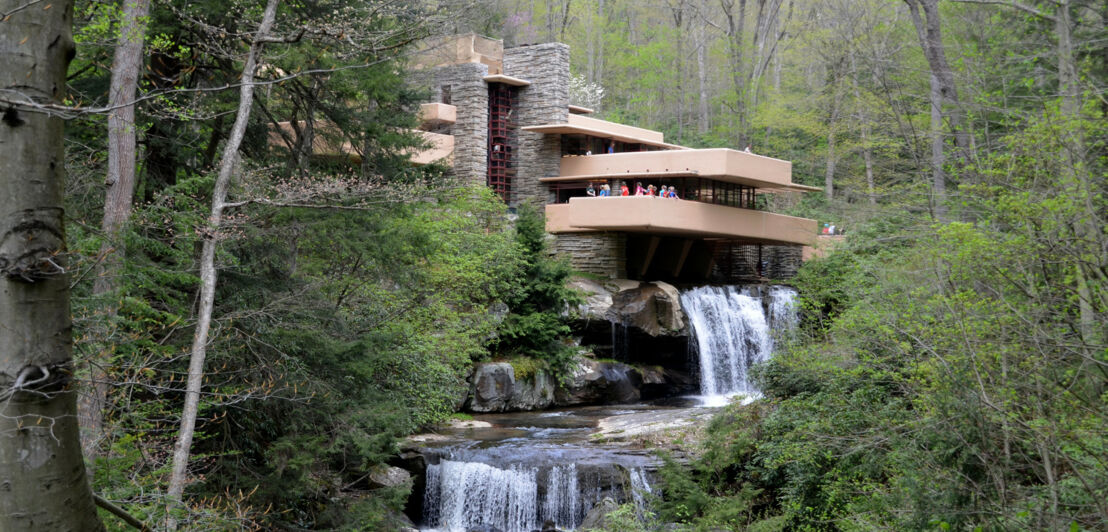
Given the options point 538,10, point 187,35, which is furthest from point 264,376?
point 538,10

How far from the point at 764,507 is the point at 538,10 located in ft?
115

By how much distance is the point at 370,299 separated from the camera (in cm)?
1496

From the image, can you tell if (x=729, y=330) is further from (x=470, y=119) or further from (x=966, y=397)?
(x=966, y=397)

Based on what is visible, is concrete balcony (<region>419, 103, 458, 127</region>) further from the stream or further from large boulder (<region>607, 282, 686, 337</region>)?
the stream

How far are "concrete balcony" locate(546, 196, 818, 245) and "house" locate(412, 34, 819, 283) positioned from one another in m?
0.04

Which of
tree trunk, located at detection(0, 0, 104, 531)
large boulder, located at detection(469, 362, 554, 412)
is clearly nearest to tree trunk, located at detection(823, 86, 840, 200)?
large boulder, located at detection(469, 362, 554, 412)

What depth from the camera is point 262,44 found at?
10.3 m

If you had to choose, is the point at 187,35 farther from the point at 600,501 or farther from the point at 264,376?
the point at 600,501

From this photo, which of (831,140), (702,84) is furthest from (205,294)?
(702,84)

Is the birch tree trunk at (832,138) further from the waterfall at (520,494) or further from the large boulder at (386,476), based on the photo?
the large boulder at (386,476)

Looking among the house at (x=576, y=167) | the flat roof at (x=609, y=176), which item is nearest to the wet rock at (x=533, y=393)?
the house at (x=576, y=167)

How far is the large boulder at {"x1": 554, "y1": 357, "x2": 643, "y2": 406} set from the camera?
829 inches

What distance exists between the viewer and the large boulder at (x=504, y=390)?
19.4 metres

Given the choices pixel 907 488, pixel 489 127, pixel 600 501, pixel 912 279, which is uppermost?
pixel 489 127
